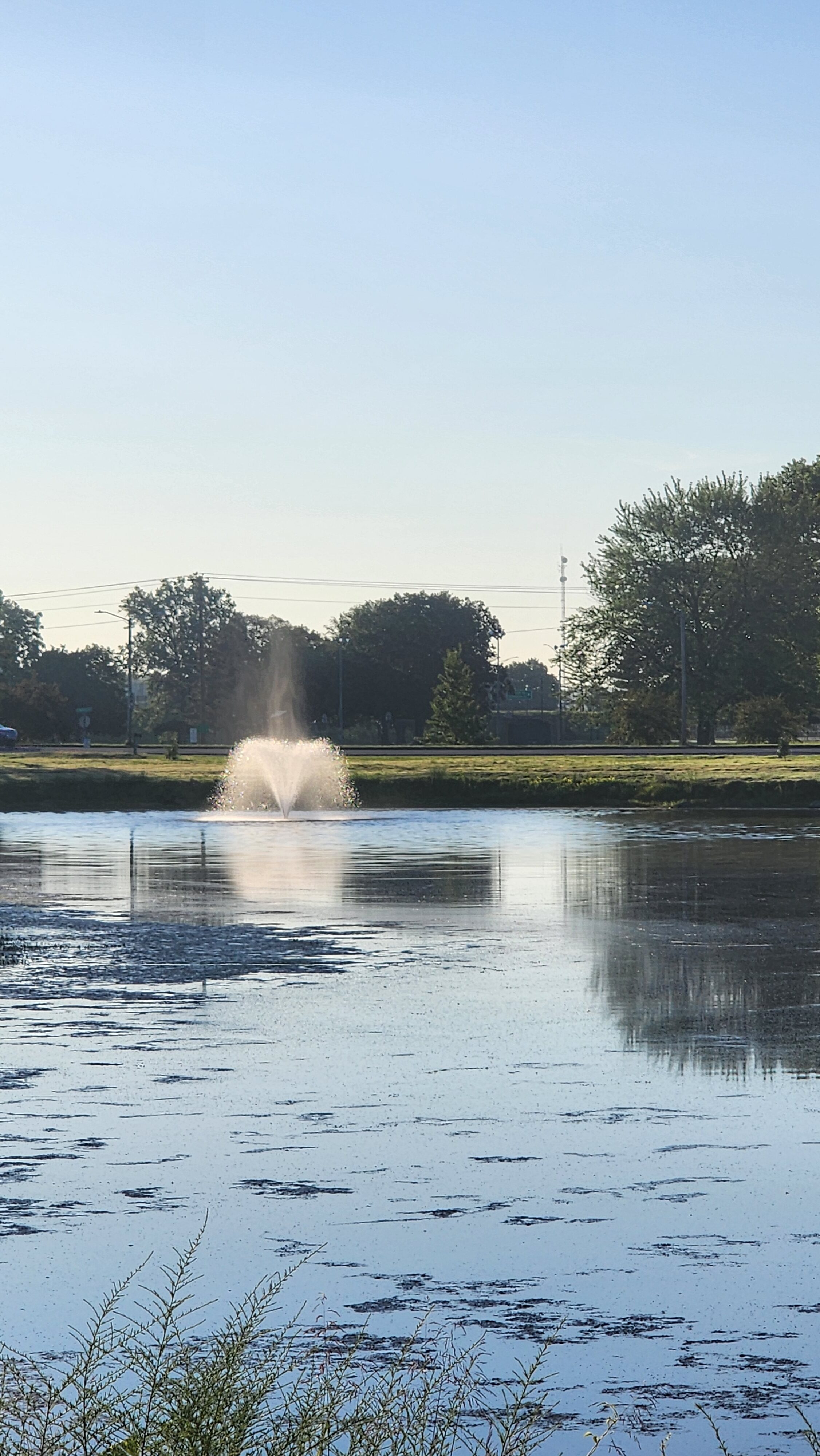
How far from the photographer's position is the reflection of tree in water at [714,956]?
38.4ft

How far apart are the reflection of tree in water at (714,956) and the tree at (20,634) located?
12920 cm

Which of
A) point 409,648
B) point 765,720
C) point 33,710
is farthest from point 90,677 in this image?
point 765,720

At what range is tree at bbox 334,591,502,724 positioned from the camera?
133 m

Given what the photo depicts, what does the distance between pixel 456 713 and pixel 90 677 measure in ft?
249

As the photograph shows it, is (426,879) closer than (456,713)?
Yes

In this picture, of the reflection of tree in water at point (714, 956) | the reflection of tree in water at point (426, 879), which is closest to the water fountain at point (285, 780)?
the reflection of tree in water at point (426, 879)

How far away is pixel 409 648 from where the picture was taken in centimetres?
13975

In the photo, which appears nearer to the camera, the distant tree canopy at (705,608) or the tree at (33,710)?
the distant tree canopy at (705,608)

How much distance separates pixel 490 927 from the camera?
1867 cm

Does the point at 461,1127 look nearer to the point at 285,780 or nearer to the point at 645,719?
the point at 285,780

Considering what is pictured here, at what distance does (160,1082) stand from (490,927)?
8.64 meters

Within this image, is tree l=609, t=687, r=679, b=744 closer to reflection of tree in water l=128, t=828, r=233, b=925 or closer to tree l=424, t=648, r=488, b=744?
tree l=424, t=648, r=488, b=744

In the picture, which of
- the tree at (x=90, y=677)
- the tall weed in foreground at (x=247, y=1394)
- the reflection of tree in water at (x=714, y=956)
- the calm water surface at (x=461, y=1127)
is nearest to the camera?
the tall weed in foreground at (x=247, y=1394)

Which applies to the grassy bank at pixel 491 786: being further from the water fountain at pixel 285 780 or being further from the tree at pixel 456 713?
the tree at pixel 456 713
